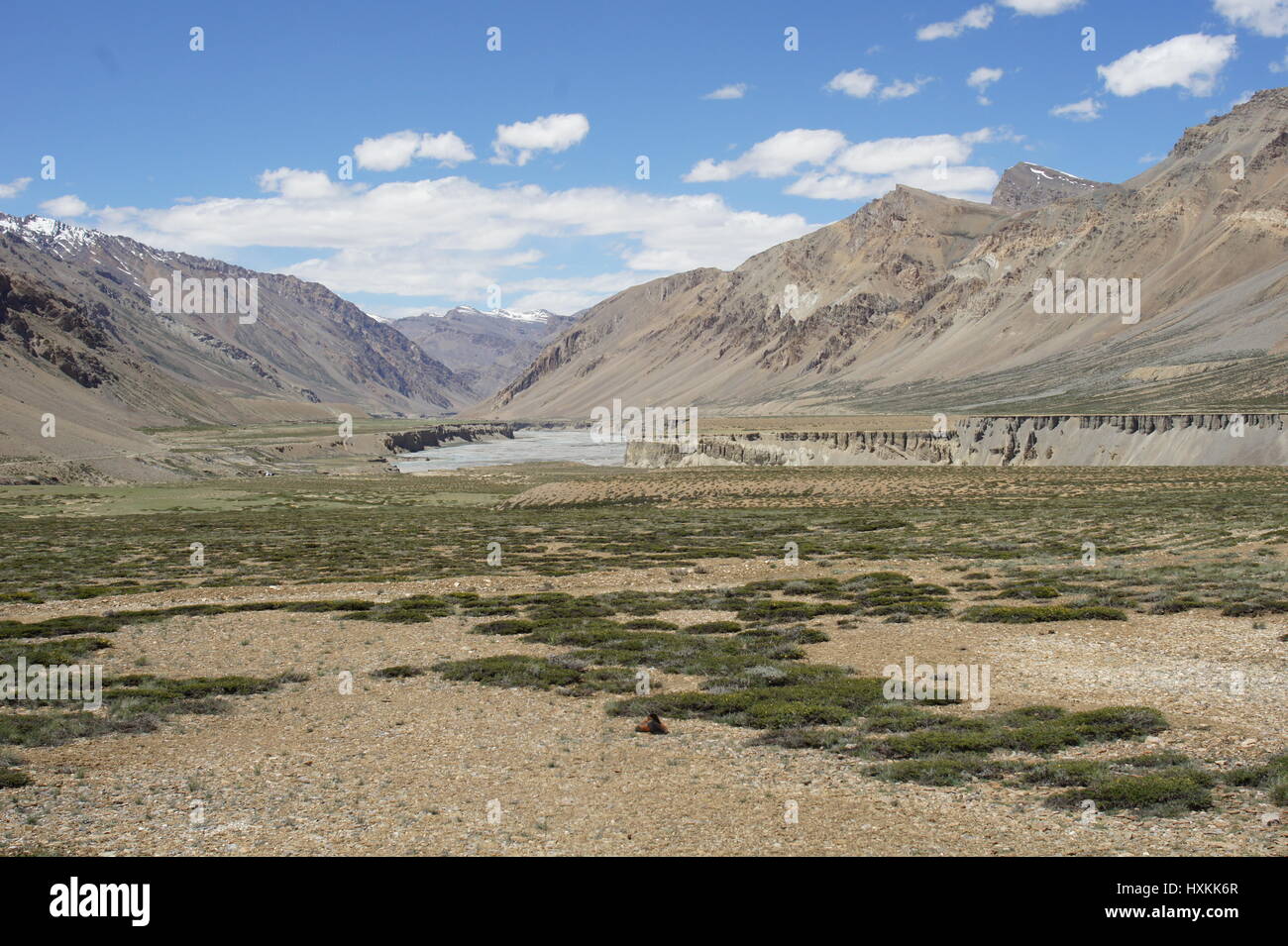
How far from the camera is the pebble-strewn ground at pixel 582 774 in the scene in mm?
11195

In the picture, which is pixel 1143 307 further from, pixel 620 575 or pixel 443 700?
pixel 443 700

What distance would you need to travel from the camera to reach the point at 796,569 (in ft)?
117

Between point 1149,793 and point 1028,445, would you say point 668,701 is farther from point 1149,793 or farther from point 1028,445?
point 1028,445

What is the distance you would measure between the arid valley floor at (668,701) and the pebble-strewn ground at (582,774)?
0.21 feet

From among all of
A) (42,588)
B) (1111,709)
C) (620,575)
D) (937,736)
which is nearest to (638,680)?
(937,736)

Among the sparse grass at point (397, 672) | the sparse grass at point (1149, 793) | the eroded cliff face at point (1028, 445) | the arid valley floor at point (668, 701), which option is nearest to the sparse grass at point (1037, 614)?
the arid valley floor at point (668, 701)

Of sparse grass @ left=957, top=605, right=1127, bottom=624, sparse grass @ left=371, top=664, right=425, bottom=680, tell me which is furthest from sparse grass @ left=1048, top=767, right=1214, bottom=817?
sparse grass @ left=371, top=664, right=425, bottom=680

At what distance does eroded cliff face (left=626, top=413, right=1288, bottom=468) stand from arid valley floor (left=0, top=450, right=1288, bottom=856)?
60300mm

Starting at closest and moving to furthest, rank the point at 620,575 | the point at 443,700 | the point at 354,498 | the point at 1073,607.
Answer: the point at 443,700 → the point at 1073,607 → the point at 620,575 → the point at 354,498

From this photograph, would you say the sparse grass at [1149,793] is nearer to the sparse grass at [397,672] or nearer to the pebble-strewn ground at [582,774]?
the pebble-strewn ground at [582,774]

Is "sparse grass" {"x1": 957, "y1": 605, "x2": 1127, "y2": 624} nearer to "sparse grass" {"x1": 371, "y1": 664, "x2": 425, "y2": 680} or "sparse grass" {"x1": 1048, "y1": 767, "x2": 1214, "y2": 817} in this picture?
"sparse grass" {"x1": 1048, "y1": 767, "x2": 1214, "y2": 817}

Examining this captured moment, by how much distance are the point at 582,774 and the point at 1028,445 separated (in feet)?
359

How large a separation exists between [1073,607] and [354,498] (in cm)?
7545

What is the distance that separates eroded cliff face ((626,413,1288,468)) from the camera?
94.6m
